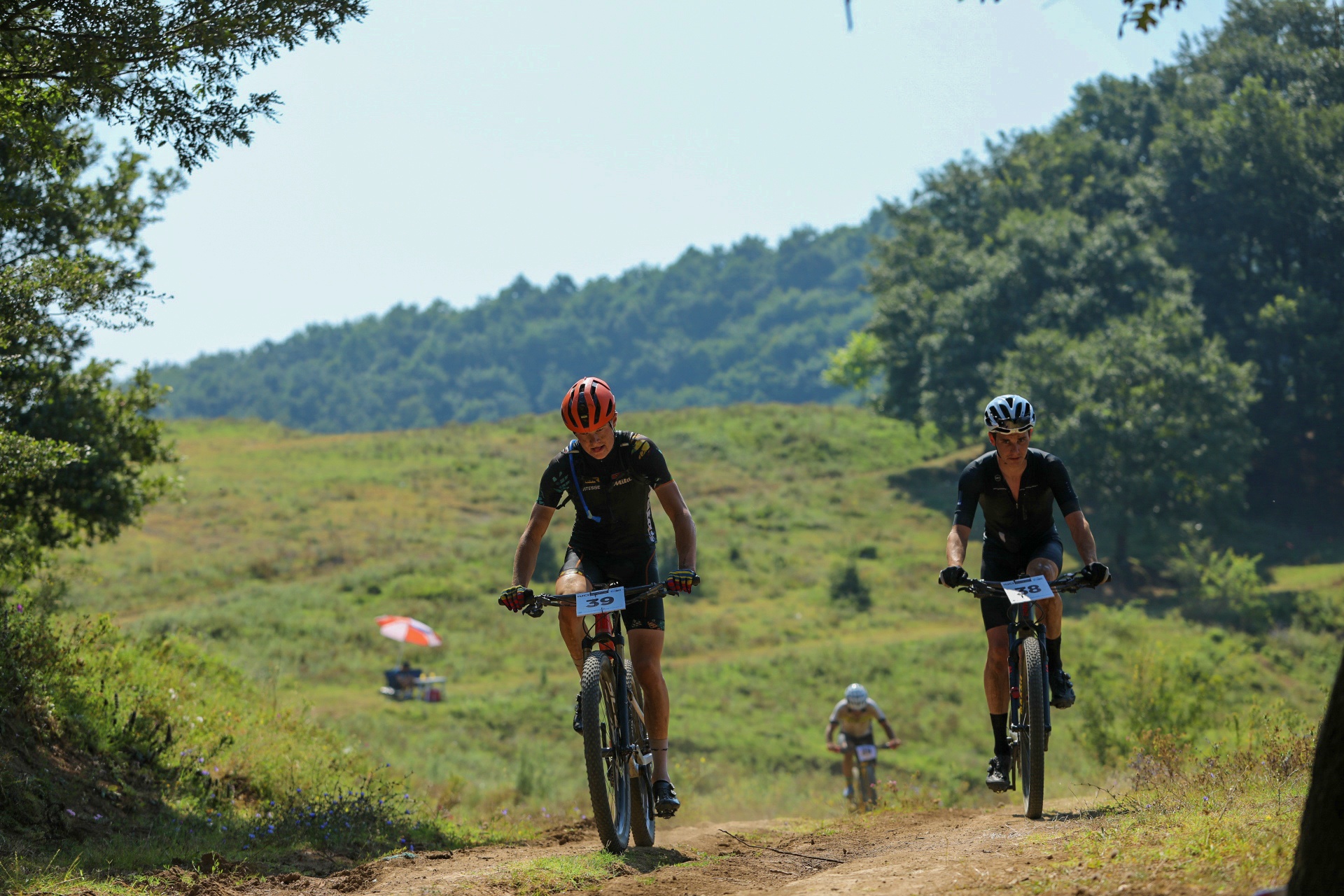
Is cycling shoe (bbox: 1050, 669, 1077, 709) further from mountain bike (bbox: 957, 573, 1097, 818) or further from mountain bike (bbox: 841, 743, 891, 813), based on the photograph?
mountain bike (bbox: 841, 743, 891, 813)

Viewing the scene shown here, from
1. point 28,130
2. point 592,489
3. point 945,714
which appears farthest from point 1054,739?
point 28,130

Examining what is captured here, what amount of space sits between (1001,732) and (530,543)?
327 cm

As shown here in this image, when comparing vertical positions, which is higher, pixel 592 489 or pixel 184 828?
pixel 592 489

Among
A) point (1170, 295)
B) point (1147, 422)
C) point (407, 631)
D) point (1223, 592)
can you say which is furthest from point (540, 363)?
point (407, 631)

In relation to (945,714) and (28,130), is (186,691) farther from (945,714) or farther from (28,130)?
(945,714)

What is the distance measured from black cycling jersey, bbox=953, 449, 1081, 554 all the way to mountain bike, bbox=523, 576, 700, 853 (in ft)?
7.04

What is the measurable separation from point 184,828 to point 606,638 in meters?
3.48

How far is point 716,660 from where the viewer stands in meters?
29.9

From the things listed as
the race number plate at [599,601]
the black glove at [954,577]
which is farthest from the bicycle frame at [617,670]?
the black glove at [954,577]

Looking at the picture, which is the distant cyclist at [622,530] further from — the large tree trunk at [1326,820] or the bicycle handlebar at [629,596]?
the large tree trunk at [1326,820]

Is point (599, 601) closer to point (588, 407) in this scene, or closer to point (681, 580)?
point (681, 580)

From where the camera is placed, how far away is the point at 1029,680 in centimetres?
712

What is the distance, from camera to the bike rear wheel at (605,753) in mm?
6367

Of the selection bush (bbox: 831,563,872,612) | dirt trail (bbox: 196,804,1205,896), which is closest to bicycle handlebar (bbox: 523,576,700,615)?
dirt trail (bbox: 196,804,1205,896)
